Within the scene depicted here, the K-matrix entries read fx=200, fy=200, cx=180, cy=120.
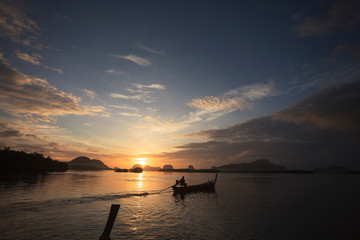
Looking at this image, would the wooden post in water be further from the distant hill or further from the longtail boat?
the distant hill

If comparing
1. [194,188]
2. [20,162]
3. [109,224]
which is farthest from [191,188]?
[20,162]

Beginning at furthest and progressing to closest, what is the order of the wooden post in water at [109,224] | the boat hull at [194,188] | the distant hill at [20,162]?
the distant hill at [20,162], the boat hull at [194,188], the wooden post in water at [109,224]

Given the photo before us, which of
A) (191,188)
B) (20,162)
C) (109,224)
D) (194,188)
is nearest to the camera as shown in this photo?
(109,224)

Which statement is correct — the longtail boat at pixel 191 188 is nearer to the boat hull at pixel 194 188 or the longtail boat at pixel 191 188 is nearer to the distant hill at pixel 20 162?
the boat hull at pixel 194 188

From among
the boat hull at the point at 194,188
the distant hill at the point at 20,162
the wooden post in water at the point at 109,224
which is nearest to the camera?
the wooden post in water at the point at 109,224

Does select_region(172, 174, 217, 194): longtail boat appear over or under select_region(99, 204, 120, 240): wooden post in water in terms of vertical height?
under

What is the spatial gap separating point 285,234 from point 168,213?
55.0 feet

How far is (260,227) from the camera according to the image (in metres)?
25.3

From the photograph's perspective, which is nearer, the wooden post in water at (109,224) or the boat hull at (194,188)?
the wooden post in water at (109,224)

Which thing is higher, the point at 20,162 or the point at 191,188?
the point at 20,162

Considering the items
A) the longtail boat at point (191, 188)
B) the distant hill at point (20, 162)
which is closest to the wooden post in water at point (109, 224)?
the longtail boat at point (191, 188)

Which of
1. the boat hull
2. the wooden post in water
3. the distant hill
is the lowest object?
the boat hull

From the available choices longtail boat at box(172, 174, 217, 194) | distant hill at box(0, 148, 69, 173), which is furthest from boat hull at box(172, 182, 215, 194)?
distant hill at box(0, 148, 69, 173)

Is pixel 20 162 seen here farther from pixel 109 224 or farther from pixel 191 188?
pixel 109 224
